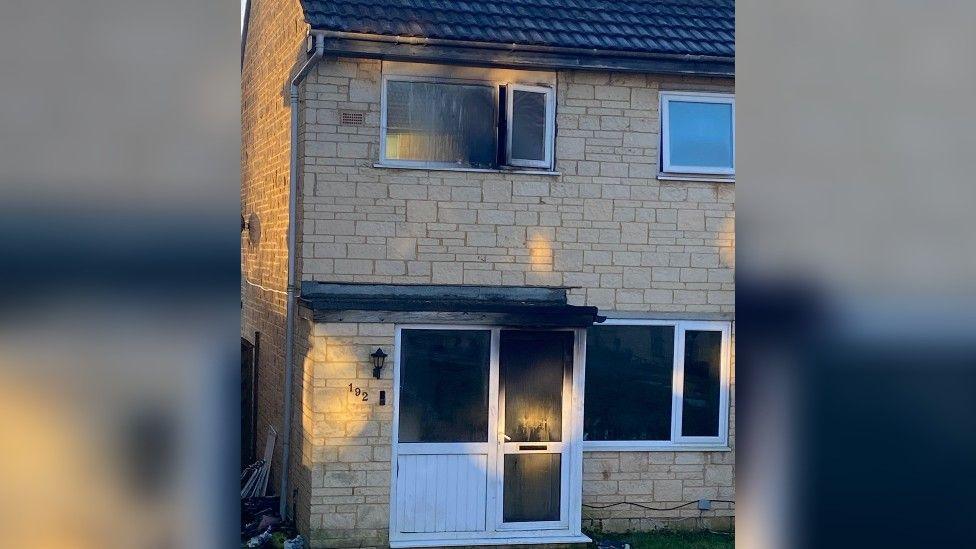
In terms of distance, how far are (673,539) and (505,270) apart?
340 cm

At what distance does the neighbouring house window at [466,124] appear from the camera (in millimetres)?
10852

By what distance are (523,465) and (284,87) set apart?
5.15 metres

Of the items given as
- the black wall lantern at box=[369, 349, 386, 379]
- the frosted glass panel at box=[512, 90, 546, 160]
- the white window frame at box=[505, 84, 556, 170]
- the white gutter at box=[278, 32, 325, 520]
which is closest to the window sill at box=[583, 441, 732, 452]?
the black wall lantern at box=[369, 349, 386, 379]

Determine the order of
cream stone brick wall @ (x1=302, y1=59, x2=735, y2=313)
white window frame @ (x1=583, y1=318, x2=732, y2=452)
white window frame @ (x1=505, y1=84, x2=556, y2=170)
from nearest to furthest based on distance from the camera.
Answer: cream stone brick wall @ (x1=302, y1=59, x2=735, y2=313)
white window frame @ (x1=505, y1=84, x2=556, y2=170)
white window frame @ (x1=583, y1=318, x2=732, y2=452)

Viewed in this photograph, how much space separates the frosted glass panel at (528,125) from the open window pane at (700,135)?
1.44 meters

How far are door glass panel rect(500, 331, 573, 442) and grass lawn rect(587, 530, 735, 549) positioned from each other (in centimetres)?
129

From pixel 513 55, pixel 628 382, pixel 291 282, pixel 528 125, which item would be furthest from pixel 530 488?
pixel 513 55

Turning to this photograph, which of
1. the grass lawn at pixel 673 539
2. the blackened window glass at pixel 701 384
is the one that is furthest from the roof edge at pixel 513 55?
the grass lawn at pixel 673 539

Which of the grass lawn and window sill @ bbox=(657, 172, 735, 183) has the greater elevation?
window sill @ bbox=(657, 172, 735, 183)

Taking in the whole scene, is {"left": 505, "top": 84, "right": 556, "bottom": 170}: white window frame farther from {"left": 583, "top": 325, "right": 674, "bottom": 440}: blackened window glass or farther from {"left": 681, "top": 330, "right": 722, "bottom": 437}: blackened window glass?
{"left": 681, "top": 330, "right": 722, "bottom": 437}: blackened window glass

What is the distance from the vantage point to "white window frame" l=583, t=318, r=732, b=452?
11.6m

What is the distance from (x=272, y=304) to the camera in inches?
520
